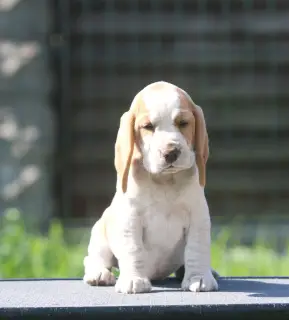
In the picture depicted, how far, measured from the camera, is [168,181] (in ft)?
6.86

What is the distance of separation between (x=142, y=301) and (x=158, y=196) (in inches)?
10.3

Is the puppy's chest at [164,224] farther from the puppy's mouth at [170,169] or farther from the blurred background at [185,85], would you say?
the blurred background at [185,85]

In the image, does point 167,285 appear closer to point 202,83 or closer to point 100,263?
point 100,263

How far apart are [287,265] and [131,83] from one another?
1619 mm

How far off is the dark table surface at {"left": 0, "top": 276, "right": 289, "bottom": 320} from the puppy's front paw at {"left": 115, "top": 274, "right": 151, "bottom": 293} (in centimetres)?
2

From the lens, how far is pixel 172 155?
6.46ft

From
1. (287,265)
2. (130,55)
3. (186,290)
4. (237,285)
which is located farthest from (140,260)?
(130,55)

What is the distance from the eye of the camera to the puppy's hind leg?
2215 mm

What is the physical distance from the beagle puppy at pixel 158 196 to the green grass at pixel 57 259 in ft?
3.94

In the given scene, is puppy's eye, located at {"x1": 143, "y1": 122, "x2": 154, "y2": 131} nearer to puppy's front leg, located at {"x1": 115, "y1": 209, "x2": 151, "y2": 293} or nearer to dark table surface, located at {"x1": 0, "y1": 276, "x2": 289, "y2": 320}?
puppy's front leg, located at {"x1": 115, "y1": 209, "x2": 151, "y2": 293}

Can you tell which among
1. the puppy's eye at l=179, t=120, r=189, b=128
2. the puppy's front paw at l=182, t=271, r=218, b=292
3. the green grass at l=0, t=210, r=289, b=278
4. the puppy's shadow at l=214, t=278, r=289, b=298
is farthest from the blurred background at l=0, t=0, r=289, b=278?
the puppy's eye at l=179, t=120, r=189, b=128

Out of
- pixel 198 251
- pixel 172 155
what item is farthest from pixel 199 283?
pixel 172 155

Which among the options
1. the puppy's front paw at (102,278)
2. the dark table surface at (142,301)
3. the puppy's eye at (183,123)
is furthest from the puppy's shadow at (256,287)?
the puppy's eye at (183,123)

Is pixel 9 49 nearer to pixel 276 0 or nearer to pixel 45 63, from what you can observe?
pixel 45 63
